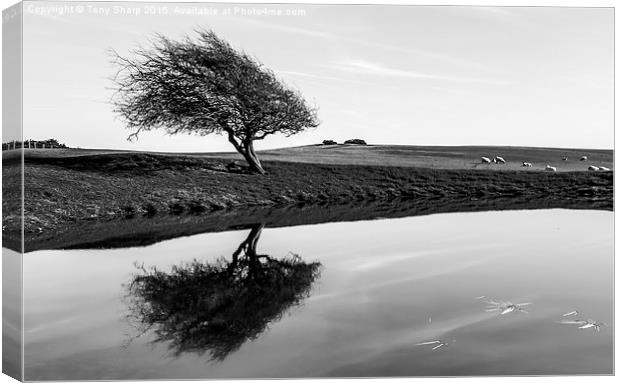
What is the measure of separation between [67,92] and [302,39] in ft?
11.2

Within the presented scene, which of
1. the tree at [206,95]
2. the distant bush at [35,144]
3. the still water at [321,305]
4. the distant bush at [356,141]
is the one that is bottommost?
the still water at [321,305]

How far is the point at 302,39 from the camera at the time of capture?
10.5 meters

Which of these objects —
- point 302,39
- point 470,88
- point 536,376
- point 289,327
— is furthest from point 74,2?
point 536,376

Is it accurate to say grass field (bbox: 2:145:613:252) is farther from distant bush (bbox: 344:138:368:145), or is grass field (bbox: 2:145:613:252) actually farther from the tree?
the tree

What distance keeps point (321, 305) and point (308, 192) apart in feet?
9.18

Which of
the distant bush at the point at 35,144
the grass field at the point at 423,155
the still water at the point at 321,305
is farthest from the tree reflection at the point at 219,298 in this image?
the distant bush at the point at 35,144

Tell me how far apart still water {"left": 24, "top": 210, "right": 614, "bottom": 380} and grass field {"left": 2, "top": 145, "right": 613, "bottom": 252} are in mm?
771

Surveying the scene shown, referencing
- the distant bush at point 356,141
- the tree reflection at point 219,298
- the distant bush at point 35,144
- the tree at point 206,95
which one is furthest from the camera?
the distant bush at point 356,141

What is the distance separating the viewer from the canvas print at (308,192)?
9.39 m

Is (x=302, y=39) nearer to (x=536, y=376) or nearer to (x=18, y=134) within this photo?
(x=18, y=134)

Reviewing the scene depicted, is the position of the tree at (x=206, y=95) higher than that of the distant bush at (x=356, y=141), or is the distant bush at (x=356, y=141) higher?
the tree at (x=206, y=95)

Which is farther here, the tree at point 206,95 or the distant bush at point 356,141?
the distant bush at point 356,141

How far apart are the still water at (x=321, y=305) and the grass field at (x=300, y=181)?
0.77m

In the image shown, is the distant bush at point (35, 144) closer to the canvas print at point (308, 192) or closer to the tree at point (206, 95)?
the canvas print at point (308, 192)
